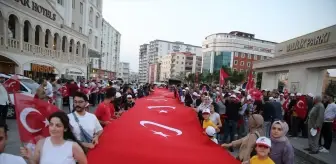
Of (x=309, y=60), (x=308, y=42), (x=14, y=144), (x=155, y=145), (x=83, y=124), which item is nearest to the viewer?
(x=83, y=124)

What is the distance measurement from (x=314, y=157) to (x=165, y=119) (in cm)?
470

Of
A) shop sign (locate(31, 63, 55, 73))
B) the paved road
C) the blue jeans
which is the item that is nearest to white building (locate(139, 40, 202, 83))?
shop sign (locate(31, 63, 55, 73))

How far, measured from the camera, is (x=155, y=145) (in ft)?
11.7

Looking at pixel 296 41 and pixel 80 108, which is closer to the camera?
pixel 80 108

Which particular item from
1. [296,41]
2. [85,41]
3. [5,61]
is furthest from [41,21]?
[296,41]

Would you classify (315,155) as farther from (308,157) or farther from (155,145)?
(155,145)

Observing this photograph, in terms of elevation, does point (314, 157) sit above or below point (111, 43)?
below

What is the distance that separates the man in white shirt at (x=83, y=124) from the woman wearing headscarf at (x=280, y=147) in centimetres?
252

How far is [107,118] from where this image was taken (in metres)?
4.39

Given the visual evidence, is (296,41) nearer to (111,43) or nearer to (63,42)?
(63,42)

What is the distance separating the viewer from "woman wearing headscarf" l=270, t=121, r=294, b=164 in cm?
321

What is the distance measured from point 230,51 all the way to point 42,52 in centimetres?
7596

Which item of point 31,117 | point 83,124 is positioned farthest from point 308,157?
point 31,117

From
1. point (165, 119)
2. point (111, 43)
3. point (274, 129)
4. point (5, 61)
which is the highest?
point (111, 43)
